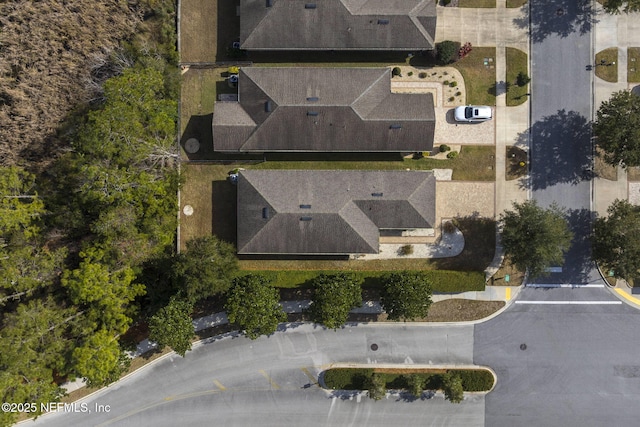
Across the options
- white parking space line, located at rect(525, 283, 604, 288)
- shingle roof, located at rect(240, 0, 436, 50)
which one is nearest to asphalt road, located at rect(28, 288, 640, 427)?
white parking space line, located at rect(525, 283, 604, 288)

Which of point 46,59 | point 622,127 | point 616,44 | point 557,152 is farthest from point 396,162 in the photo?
point 46,59

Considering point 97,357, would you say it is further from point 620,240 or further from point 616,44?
point 616,44

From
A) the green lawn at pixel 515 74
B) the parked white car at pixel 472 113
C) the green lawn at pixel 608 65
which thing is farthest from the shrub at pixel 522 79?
the green lawn at pixel 608 65

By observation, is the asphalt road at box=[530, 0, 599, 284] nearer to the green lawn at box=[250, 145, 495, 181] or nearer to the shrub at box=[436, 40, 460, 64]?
the green lawn at box=[250, 145, 495, 181]

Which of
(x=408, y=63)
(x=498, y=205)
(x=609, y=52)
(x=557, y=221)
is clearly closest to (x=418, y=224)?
(x=498, y=205)

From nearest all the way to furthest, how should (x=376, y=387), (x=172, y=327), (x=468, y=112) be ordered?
→ (x=172, y=327) → (x=376, y=387) → (x=468, y=112)

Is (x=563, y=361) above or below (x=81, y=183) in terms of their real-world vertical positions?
below
